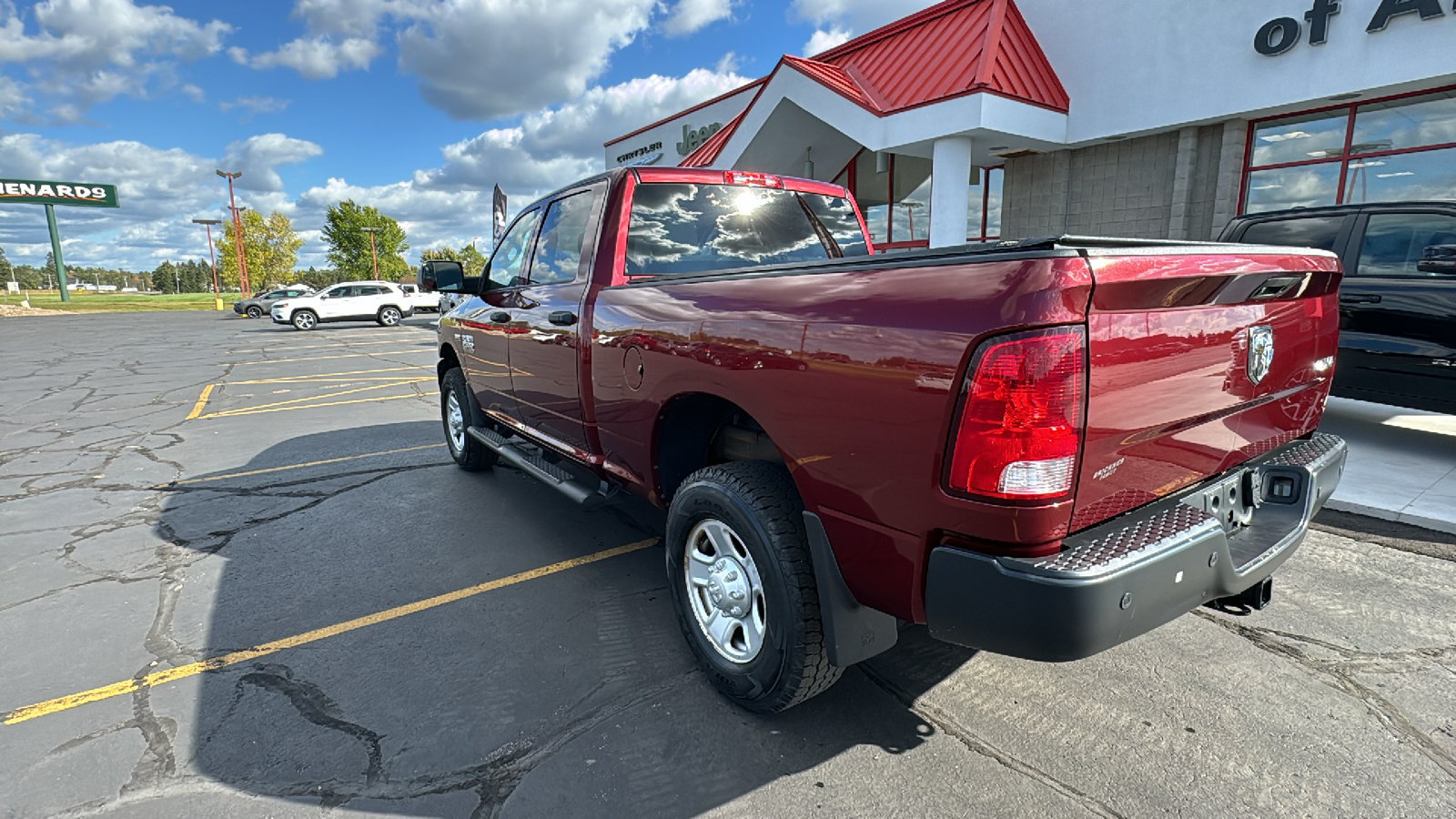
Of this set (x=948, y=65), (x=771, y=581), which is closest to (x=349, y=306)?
(x=948, y=65)

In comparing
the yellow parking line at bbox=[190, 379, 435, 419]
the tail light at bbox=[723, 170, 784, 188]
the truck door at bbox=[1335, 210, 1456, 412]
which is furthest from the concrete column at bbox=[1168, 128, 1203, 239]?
the yellow parking line at bbox=[190, 379, 435, 419]

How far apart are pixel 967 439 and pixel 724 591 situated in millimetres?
1211

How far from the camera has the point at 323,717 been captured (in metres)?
2.62

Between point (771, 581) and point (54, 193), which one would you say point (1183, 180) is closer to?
point (771, 581)

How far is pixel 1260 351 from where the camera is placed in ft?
7.54

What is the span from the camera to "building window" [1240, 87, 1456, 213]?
920cm

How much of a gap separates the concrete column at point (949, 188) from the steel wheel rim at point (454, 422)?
7.78m

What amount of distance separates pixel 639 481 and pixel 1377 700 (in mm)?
2852

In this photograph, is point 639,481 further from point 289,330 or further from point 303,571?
point 289,330

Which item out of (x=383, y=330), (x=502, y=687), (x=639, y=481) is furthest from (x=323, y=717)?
(x=383, y=330)

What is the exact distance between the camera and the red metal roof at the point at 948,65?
10.9 metres

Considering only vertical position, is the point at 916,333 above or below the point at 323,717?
above

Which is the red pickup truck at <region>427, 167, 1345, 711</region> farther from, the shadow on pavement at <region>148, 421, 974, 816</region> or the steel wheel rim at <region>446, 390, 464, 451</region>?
the steel wheel rim at <region>446, 390, 464, 451</region>

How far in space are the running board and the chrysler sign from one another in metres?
11.0
